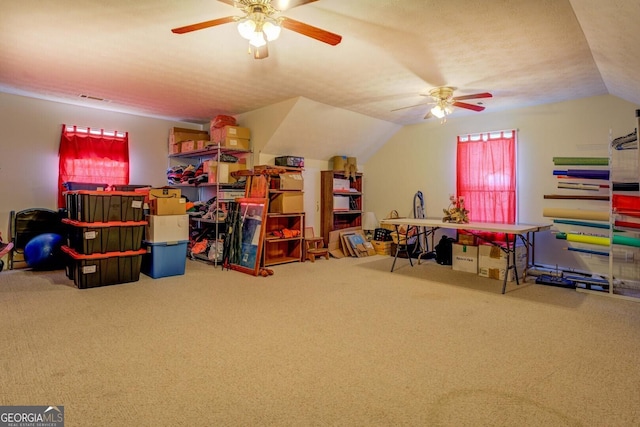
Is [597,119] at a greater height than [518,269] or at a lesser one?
greater

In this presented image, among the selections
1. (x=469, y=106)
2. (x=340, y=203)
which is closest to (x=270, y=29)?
→ (x=469, y=106)

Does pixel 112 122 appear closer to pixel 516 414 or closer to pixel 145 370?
pixel 145 370

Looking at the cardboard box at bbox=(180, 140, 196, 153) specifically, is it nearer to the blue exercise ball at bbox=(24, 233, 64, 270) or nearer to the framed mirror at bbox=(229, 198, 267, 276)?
the framed mirror at bbox=(229, 198, 267, 276)

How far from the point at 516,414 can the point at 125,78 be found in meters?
5.08

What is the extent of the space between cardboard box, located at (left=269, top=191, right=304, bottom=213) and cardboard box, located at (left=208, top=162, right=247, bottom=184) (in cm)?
86

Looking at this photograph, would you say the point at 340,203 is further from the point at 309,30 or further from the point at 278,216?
the point at 309,30

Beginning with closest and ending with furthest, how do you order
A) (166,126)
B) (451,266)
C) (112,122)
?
(451,266), (112,122), (166,126)

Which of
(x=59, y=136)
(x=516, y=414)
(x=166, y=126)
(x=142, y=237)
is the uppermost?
(x=166, y=126)

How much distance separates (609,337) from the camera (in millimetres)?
2770

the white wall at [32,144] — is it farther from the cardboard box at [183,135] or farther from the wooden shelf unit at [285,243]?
the wooden shelf unit at [285,243]

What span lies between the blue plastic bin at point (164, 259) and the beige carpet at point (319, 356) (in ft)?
1.49

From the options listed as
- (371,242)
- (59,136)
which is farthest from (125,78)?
(371,242)

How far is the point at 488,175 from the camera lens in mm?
5816

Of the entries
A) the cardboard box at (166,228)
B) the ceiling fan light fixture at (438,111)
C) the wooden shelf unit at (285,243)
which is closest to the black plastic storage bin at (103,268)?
the cardboard box at (166,228)
